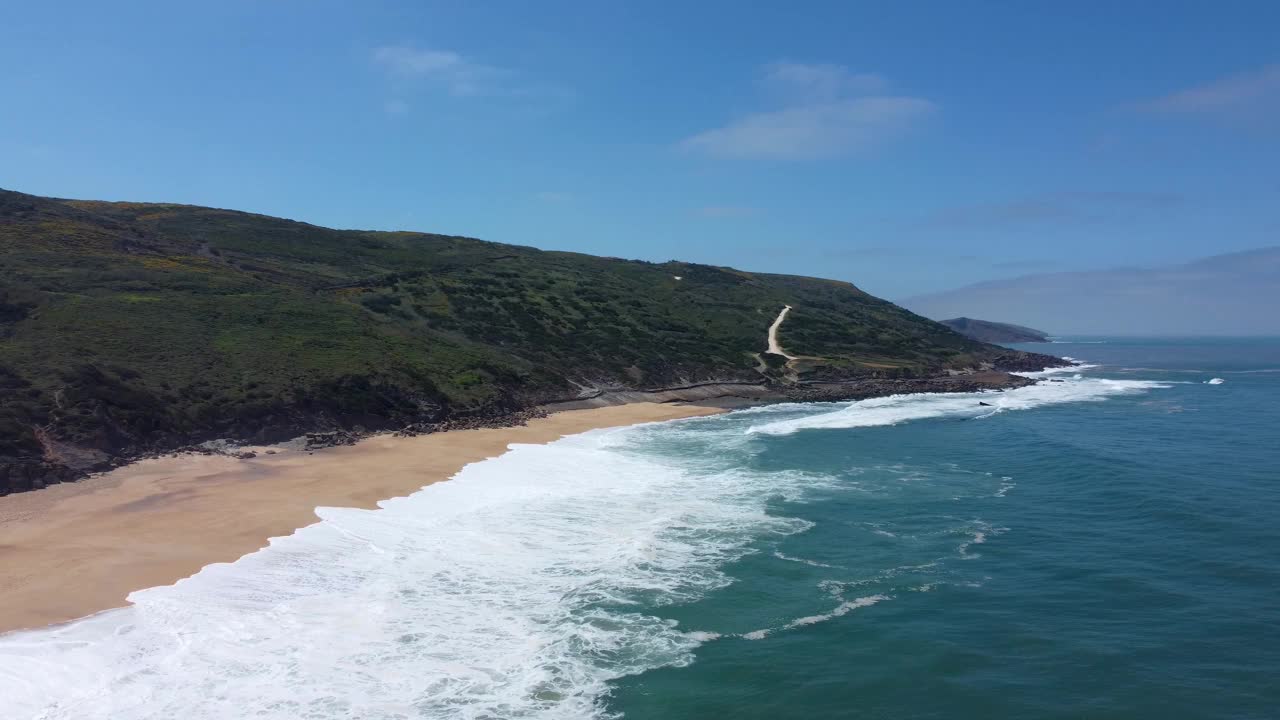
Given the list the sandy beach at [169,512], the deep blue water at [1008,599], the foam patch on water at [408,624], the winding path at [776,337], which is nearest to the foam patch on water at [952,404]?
the deep blue water at [1008,599]

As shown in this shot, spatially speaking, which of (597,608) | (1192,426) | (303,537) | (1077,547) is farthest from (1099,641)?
(1192,426)

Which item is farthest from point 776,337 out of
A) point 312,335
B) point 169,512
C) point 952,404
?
point 169,512

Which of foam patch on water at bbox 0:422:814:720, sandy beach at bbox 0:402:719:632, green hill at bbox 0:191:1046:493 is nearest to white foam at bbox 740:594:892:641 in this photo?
foam patch on water at bbox 0:422:814:720

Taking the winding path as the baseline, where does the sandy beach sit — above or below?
below

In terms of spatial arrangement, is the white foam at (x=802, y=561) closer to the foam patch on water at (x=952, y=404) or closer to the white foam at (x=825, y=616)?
the white foam at (x=825, y=616)

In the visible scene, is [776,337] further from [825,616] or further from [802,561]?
[825,616]

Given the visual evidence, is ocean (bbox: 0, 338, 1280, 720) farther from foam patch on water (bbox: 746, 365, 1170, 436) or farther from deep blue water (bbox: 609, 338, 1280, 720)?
foam patch on water (bbox: 746, 365, 1170, 436)
